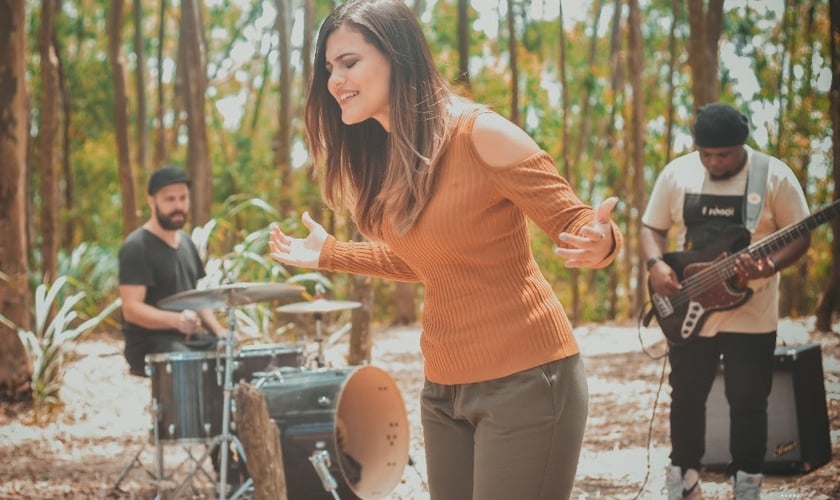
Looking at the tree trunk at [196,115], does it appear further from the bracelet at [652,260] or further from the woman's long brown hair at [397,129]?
the woman's long brown hair at [397,129]

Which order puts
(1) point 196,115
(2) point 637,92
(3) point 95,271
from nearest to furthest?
(1) point 196,115 → (3) point 95,271 → (2) point 637,92

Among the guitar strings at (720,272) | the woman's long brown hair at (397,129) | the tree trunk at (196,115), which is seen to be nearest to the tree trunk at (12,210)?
the tree trunk at (196,115)

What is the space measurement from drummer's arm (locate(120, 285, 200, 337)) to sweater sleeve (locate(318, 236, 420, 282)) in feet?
12.5

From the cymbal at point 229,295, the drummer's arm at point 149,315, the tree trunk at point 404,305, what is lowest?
the tree trunk at point 404,305

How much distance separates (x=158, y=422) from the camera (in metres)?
6.29

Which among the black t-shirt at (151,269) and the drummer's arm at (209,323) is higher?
the black t-shirt at (151,269)

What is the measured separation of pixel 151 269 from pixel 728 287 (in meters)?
3.88

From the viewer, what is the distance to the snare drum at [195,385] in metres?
6.25

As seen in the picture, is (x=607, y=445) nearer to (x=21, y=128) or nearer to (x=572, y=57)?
(x=21, y=128)

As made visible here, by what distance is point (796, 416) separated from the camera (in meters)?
6.04

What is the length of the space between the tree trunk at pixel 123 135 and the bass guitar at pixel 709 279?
1056 cm

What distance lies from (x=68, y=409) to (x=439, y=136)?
325 inches

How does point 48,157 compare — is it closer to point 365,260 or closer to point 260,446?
point 260,446

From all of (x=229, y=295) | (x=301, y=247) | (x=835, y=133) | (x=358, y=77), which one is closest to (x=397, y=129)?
(x=358, y=77)
